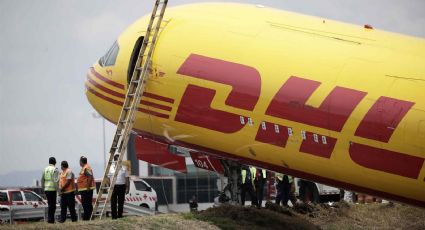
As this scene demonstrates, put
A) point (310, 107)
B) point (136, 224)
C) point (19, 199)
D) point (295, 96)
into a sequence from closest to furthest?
point (310, 107) → point (295, 96) → point (136, 224) → point (19, 199)

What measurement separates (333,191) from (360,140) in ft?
86.4

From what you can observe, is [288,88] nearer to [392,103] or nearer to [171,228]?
[392,103]

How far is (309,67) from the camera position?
18297 mm

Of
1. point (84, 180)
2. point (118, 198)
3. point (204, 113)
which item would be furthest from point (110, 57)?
point (204, 113)

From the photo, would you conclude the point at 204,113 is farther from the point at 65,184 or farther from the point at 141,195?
the point at 141,195

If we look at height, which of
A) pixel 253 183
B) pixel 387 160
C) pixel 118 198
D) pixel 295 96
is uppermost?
pixel 295 96

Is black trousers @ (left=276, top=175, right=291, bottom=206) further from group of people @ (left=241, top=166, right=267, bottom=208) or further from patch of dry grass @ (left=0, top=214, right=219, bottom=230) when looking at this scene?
patch of dry grass @ (left=0, top=214, right=219, bottom=230)

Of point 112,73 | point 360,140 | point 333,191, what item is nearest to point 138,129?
point 112,73

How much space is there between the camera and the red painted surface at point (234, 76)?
18.7 m

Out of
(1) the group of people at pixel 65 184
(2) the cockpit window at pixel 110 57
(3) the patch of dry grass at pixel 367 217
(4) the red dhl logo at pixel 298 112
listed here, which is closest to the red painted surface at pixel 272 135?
(4) the red dhl logo at pixel 298 112

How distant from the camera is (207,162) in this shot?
2364 centimetres

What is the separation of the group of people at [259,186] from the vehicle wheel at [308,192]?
5.74 ft

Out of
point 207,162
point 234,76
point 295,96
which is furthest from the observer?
point 207,162

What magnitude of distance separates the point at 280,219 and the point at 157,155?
4460 millimetres
